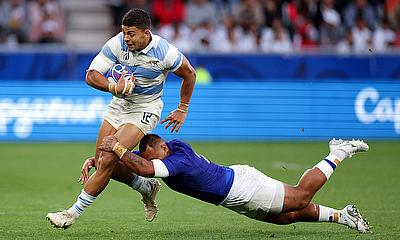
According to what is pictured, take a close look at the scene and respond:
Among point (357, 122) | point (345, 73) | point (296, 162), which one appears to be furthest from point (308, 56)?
point (296, 162)

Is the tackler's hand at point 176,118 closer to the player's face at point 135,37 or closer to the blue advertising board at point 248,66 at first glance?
the player's face at point 135,37

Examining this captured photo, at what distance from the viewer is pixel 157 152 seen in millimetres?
9617

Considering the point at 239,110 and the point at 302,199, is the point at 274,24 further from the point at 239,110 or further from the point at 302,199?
the point at 302,199

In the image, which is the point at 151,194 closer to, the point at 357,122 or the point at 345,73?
the point at 357,122

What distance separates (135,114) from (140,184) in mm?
807

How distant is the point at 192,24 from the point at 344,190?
476 inches

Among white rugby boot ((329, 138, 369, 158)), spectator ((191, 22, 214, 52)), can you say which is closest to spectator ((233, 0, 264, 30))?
spectator ((191, 22, 214, 52))

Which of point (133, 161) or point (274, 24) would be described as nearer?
point (133, 161)

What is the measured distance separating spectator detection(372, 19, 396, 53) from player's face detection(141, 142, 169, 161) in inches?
653

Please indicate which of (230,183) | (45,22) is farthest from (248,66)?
(230,183)

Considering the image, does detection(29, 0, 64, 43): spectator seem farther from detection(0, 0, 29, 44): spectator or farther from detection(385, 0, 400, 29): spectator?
detection(385, 0, 400, 29): spectator

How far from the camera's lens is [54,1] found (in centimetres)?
2628

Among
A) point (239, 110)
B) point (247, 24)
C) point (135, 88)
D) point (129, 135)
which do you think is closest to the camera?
point (129, 135)

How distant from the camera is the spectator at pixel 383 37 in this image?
2542 cm
